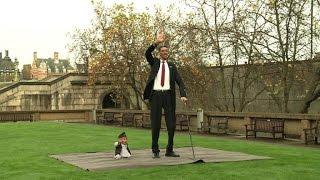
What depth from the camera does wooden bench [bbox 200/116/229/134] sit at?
2231cm

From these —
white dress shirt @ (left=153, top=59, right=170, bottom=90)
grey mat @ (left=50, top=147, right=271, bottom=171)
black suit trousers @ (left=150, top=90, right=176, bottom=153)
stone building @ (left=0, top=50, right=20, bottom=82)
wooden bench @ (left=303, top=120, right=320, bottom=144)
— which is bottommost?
grey mat @ (left=50, top=147, right=271, bottom=171)

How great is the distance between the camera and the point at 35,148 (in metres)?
14.2

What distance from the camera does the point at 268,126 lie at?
19.3 meters

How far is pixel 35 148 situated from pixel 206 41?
13843mm

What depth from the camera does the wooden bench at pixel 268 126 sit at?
18.8 metres

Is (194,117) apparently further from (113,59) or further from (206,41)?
(113,59)

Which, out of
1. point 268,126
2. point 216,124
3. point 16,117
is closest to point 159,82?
point 268,126

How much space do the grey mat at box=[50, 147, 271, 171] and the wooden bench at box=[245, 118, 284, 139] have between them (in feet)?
22.9

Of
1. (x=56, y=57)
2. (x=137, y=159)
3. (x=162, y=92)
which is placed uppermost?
(x=56, y=57)

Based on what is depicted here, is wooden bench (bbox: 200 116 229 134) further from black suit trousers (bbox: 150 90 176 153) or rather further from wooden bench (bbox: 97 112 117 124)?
black suit trousers (bbox: 150 90 176 153)

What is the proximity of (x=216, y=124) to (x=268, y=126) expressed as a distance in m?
4.31

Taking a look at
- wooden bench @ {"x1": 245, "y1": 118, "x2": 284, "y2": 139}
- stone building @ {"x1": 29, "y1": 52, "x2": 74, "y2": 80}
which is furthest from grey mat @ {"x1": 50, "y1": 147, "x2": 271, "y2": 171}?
stone building @ {"x1": 29, "y1": 52, "x2": 74, "y2": 80}

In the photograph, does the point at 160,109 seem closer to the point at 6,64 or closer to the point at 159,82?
the point at 159,82

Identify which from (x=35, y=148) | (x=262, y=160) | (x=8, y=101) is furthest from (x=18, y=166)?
(x=8, y=101)
